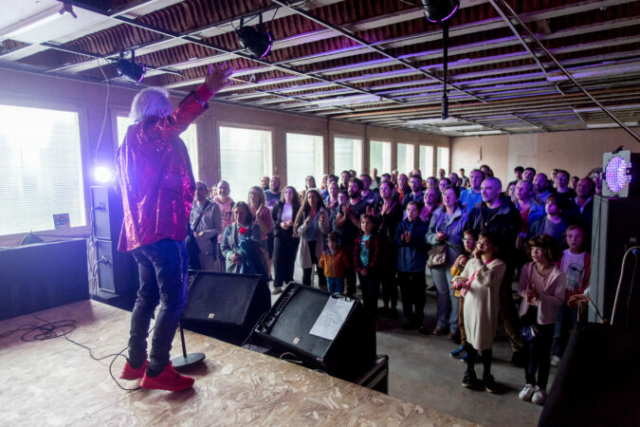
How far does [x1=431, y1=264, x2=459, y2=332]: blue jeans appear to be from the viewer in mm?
3750

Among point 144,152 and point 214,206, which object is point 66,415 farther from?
point 214,206

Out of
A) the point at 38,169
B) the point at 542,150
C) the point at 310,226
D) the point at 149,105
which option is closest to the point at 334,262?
the point at 310,226

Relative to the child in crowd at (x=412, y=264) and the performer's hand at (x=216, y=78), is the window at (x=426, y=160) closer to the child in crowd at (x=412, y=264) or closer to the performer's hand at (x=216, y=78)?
the child in crowd at (x=412, y=264)

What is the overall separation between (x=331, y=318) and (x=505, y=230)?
6.34ft

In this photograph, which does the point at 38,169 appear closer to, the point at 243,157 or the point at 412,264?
the point at 243,157

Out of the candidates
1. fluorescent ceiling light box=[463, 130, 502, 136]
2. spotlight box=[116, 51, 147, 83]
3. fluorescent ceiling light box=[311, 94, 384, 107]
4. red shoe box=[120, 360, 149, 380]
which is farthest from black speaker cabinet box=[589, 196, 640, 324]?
fluorescent ceiling light box=[463, 130, 502, 136]

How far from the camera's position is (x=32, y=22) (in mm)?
3453

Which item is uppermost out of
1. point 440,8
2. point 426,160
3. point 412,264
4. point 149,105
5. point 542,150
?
point 440,8

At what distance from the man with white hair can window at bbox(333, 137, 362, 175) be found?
8762 millimetres

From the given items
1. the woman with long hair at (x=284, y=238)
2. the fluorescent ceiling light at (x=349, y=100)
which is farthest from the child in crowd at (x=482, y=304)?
the fluorescent ceiling light at (x=349, y=100)

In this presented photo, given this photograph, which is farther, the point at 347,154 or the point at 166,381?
the point at 347,154

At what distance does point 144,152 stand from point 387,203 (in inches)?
128

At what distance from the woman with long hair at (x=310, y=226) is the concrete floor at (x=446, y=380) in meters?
1.30

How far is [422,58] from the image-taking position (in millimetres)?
4887
